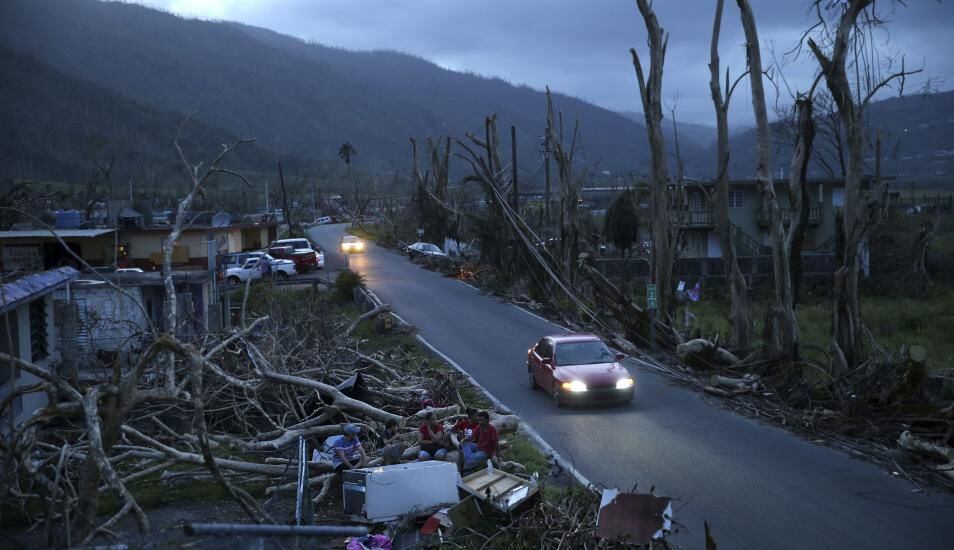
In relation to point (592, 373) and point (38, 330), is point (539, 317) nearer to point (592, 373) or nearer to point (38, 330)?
point (592, 373)

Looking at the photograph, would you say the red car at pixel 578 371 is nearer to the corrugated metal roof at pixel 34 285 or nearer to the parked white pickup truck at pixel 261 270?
the corrugated metal roof at pixel 34 285

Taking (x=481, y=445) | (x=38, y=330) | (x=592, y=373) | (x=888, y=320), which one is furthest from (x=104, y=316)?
(x=888, y=320)

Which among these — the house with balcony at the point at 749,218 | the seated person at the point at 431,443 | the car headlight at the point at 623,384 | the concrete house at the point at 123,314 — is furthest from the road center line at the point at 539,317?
the house with balcony at the point at 749,218

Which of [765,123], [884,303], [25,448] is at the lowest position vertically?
[884,303]

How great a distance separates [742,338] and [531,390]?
6.09 meters

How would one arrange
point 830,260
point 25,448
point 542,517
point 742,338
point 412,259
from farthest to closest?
point 412,259
point 830,260
point 742,338
point 542,517
point 25,448

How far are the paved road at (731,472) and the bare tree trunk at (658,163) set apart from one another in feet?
17.8

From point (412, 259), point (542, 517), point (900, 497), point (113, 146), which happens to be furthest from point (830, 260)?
point (113, 146)

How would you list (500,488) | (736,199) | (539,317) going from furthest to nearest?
(736,199) < (539,317) < (500,488)

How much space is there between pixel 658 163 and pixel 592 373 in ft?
33.5

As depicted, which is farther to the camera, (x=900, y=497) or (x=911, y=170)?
Result: (x=911, y=170)

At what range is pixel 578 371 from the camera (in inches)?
704

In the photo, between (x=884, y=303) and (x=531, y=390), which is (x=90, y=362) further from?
(x=884, y=303)

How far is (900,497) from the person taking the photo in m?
11.8
